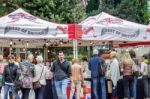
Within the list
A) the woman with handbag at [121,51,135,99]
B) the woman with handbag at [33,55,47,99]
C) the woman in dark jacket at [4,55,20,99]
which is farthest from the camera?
the woman with handbag at [121,51,135,99]

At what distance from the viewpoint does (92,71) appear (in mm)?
18172

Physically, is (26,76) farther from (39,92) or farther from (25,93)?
(39,92)

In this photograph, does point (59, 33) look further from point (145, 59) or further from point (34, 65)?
point (145, 59)

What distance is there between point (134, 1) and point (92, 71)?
135ft

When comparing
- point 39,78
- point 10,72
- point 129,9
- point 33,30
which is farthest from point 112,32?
point 129,9

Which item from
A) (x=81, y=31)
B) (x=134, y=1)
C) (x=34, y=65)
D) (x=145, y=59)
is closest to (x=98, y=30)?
(x=81, y=31)

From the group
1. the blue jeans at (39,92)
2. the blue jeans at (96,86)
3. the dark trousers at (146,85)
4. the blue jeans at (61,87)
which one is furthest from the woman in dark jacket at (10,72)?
the dark trousers at (146,85)

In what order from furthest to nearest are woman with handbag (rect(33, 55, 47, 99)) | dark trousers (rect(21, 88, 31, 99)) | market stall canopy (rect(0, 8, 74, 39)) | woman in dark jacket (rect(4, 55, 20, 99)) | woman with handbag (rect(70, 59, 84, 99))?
market stall canopy (rect(0, 8, 74, 39)), woman with handbag (rect(70, 59, 84, 99)), woman in dark jacket (rect(4, 55, 20, 99)), woman with handbag (rect(33, 55, 47, 99)), dark trousers (rect(21, 88, 31, 99))

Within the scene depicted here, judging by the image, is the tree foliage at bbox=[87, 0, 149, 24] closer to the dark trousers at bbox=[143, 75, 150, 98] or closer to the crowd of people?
the dark trousers at bbox=[143, 75, 150, 98]

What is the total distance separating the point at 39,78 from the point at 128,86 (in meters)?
3.08

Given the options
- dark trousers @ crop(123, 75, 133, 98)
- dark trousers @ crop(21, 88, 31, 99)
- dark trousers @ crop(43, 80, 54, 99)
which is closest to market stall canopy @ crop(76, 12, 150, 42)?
dark trousers @ crop(43, 80, 54, 99)

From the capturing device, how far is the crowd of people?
16.6 meters

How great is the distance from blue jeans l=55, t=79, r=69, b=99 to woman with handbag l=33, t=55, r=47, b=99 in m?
0.55

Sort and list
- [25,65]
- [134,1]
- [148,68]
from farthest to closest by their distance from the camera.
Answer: [134,1], [148,68], [25,65]
